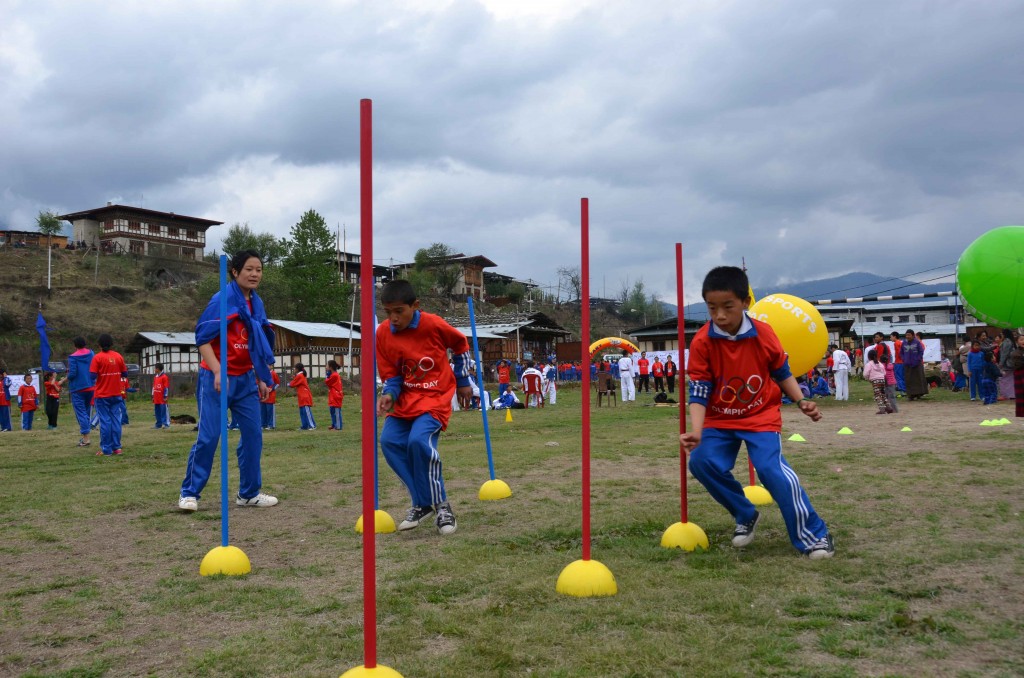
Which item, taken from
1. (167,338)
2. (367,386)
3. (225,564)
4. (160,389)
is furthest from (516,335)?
(367,386)

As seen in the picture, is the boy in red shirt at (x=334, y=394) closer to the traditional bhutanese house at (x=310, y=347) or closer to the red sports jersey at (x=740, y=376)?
the red sports jersey at (x=740, y=376)

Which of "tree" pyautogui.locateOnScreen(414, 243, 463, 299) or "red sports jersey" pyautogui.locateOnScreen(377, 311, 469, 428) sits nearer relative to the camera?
"red sports jersey" pyautogui.locateOnScreen(377, 311, 469, 428)

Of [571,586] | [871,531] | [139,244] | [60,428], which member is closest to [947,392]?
[871,531]

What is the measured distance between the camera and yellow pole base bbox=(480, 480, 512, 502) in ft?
24.5

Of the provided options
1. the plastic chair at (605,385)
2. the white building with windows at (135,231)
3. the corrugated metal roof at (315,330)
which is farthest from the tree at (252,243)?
the plastic chair at (605,385)

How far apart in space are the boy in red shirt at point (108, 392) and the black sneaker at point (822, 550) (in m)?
12.8

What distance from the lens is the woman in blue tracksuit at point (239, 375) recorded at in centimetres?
706

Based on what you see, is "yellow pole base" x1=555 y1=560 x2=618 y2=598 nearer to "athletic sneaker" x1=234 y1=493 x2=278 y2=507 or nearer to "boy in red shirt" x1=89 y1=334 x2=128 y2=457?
"athletic sneaker" x1=234 y1=493 x2=278 y2=507

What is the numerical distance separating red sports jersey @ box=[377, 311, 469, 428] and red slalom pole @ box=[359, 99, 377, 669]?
3.31m

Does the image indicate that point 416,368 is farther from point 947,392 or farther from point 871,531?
point 947,392

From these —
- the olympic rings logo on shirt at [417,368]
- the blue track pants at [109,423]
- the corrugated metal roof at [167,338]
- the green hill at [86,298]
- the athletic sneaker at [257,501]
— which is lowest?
the athletic sneaker at [257,501]

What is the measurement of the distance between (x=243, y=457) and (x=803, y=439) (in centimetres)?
847

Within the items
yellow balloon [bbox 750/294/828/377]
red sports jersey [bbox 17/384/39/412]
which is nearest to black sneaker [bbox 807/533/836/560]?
yellow balloon [bbox 750/294/828/377]

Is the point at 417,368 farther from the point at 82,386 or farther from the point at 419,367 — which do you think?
the point at 82,386
